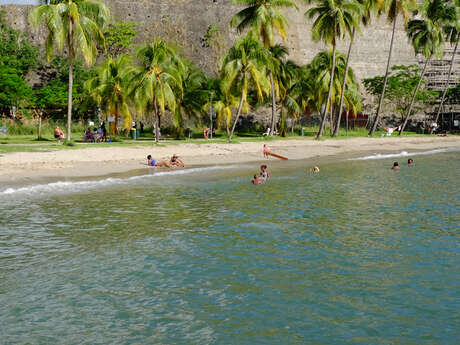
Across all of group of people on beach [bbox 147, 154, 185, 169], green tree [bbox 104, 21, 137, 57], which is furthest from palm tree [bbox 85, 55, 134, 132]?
group of people on beach [bbox 147, 154, 185, 169]

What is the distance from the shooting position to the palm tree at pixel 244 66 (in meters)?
41.2

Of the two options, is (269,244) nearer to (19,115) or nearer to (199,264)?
(199,264)

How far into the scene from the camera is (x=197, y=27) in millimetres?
72438

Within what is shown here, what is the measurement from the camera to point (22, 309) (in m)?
7.94

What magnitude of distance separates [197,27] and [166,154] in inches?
1737

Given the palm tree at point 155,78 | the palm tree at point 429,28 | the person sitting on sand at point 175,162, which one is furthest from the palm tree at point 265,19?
the palm tree at point 429,28

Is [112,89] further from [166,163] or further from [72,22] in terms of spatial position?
[166,163]

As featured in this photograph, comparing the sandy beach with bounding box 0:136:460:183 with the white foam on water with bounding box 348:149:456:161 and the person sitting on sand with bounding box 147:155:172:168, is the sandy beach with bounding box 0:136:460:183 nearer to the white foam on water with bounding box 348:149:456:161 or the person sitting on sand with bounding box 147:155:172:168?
the person sitting on sand with bounding box 147:155:172:168

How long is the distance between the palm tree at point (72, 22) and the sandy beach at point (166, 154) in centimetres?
517

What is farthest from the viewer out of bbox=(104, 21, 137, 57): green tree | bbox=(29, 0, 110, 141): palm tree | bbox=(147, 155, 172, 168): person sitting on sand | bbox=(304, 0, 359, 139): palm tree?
bbox=(104, 21, 137, 57): green tree

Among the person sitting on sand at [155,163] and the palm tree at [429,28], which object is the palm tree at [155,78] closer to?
the person sitting on sand at [155,163]

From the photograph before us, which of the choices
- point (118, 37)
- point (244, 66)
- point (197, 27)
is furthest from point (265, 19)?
point (197, 27)

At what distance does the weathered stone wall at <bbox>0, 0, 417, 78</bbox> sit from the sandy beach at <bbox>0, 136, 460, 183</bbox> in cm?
2911

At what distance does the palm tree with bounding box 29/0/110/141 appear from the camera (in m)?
30.8
